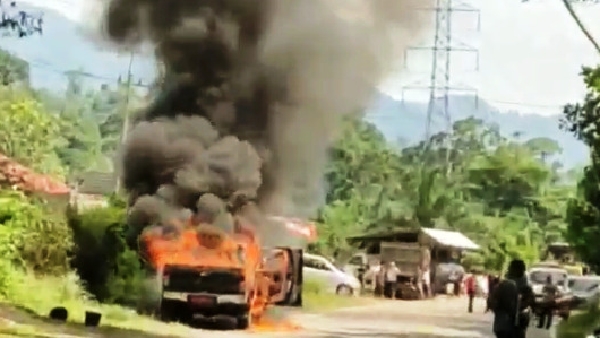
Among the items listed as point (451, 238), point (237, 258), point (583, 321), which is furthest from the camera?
point (583, 321)

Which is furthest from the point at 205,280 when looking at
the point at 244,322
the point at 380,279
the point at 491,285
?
the point at 491,285

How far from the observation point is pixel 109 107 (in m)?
5.63

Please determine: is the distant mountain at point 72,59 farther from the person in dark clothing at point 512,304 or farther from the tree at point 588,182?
the tree at point 588,182

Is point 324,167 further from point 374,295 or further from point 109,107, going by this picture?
point 109,107

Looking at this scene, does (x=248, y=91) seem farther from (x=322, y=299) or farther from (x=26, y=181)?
(x=26, y=181)

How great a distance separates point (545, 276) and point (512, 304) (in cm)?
27

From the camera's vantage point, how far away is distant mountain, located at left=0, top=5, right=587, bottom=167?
220 inches

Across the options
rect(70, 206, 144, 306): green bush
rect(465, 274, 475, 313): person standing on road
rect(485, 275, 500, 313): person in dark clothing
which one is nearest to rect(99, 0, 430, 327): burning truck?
rect(70, 206, 144, 306): green bush

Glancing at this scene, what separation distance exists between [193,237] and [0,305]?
4.04 feet

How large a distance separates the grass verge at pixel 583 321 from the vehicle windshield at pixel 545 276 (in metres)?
0.26

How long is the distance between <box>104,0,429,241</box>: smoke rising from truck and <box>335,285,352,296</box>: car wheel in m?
0.51

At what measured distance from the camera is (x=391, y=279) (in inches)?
222

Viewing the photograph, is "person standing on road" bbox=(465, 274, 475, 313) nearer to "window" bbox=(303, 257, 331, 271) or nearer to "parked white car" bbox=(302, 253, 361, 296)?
"parked white car" bbox=(302, 253, 361, 296)

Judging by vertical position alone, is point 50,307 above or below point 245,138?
below
